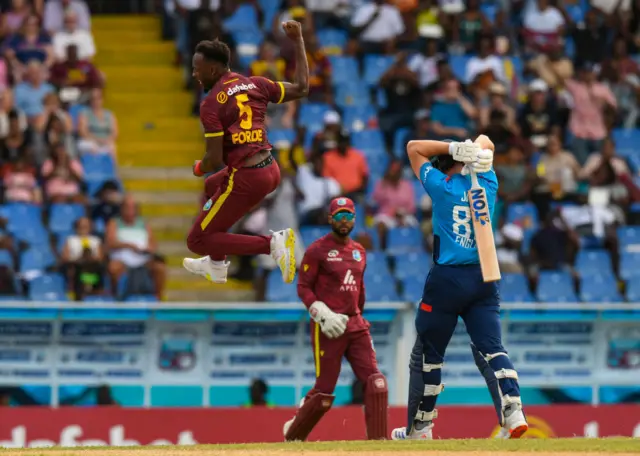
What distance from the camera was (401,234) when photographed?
65.9 feet

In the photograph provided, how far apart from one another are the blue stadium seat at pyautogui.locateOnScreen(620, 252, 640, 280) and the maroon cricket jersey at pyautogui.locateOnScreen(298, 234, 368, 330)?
665 cm

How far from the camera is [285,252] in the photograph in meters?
13.1

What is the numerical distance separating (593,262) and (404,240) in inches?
96.0

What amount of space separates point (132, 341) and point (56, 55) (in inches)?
229

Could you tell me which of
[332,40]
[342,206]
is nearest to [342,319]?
[342,206]

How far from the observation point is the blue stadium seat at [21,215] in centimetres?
1944

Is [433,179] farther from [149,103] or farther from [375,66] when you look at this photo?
[149,103]

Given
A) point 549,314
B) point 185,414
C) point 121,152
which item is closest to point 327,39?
point 121,152

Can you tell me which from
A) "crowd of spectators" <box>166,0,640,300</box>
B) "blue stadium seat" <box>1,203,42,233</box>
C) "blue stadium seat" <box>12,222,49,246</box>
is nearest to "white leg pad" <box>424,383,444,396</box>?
"crowd of spectators" <box>166,0,640,300</box>

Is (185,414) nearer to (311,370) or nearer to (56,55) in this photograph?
(311,370)

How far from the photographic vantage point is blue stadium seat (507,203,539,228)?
20703 millimetres

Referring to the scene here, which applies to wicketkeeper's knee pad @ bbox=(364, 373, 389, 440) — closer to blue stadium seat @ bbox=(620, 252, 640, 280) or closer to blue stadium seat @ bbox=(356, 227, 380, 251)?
blue stadium seat @ bbox=(356, 227, 380, 251)

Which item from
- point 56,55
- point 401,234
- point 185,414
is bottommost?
point 185,414

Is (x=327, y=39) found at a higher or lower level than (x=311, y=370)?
higher
